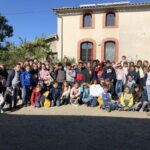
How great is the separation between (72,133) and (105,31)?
18.0 m

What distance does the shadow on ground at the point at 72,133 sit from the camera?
791 cm

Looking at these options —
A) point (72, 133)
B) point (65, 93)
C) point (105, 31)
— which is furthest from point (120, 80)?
point (105, 31)

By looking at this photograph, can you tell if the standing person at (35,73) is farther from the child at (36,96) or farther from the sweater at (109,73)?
the sweater at (109,73)

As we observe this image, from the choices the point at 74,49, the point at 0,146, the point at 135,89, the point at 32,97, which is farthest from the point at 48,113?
the point at 74,49

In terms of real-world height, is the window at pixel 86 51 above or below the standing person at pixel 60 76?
above

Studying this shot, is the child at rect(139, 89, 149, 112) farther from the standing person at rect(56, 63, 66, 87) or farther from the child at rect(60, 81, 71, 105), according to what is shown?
the standing person at rect(56, 63, 66, 87)

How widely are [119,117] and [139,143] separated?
11.6ft

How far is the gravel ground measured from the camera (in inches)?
314

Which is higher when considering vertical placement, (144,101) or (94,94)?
(94,94)

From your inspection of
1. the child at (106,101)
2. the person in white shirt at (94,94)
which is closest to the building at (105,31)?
the person in white shirt at (94,94)

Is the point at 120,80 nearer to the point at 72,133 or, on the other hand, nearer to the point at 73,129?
the point at 73,129

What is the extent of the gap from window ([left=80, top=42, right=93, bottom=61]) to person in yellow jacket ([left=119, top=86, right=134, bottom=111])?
13482mm

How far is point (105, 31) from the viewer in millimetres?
26375

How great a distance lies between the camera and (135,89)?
44.9 ft
